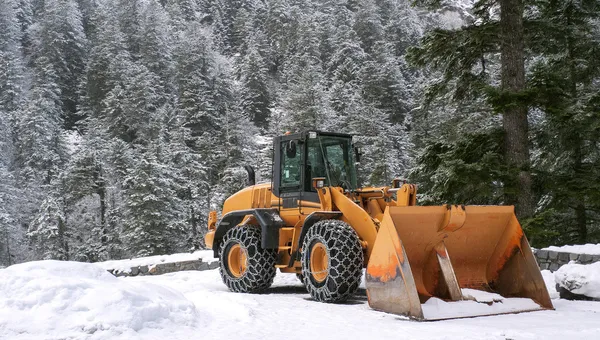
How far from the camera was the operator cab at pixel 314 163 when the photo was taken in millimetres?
8570

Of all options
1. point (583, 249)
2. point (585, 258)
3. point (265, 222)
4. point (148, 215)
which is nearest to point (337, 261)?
point (265, 222)

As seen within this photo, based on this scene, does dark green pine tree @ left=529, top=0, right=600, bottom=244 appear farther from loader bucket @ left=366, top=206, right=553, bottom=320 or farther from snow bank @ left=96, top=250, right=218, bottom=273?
snow bank @ left=96, top=250, right=218, bottom=273

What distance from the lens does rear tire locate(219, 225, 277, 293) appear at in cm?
895

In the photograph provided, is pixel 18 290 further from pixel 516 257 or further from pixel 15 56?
pixel 15 56

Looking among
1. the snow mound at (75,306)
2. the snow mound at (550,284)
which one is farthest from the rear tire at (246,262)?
the snow mound at (550,284)

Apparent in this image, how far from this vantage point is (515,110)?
34.3 ft

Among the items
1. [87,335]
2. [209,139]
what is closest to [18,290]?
[87,335]

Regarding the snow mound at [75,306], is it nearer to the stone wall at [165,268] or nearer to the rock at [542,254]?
the rock at [542,254]

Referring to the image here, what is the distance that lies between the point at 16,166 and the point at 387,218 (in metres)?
59.5

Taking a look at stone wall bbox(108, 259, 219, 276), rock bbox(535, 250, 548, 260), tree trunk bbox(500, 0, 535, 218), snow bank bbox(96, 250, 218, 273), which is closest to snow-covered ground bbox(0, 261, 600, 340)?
rock bbox(535, 250, 548, 260)

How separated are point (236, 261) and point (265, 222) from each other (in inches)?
51.4

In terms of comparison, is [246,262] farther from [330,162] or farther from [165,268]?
[165,268]

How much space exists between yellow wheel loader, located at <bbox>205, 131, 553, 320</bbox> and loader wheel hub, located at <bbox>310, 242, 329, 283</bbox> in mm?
15

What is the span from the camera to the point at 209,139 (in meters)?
51.5
